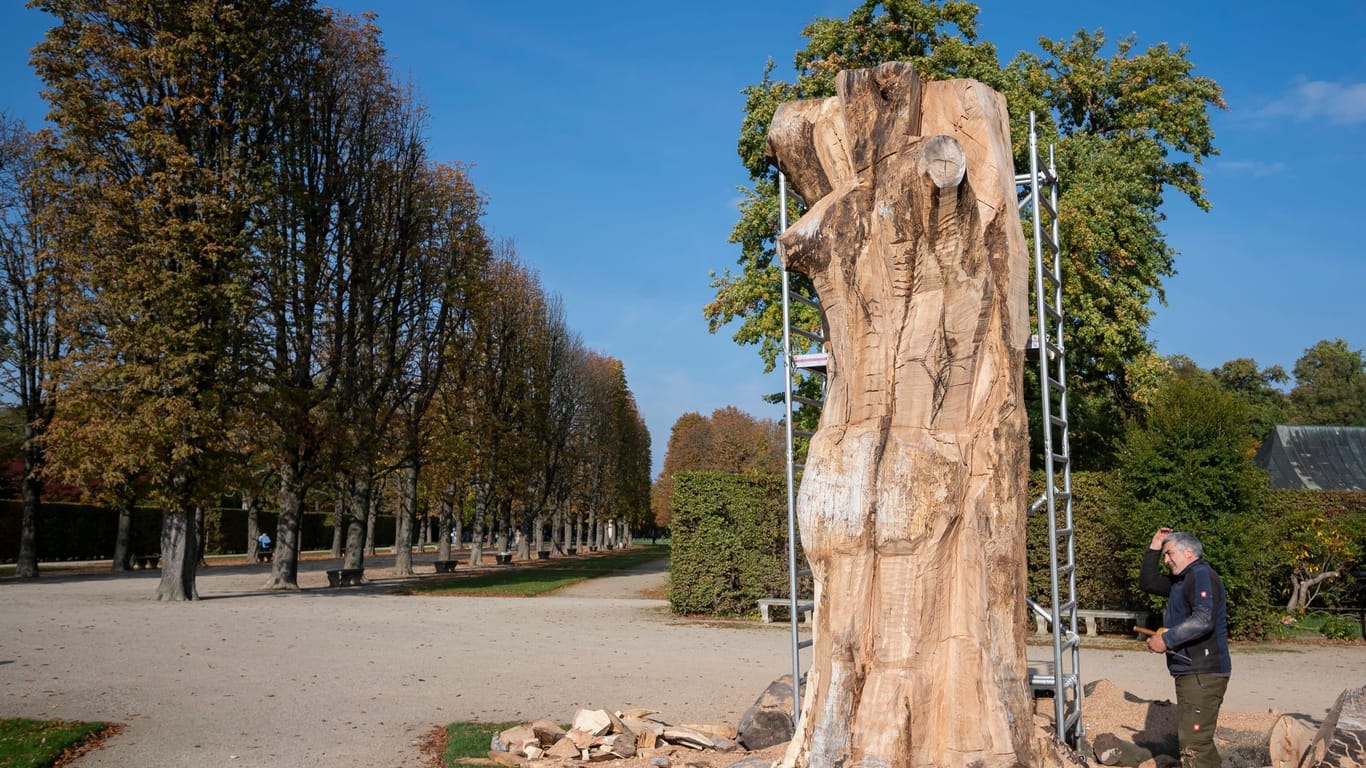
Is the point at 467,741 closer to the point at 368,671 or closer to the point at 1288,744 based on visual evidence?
the point at 368,671

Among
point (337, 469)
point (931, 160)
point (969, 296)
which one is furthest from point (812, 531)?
point (337, 469)

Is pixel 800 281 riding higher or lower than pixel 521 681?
higher

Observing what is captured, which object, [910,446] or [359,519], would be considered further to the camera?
[359,519]

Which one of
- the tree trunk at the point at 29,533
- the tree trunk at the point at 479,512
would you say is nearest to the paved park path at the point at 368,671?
the tree trunk at the point at 29,533

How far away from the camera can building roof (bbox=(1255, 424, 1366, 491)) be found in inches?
1120

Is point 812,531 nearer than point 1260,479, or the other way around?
point 812,531

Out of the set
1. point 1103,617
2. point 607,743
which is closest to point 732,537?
point 1103,617

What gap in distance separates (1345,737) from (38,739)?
9.16m

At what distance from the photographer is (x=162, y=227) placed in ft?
71.9

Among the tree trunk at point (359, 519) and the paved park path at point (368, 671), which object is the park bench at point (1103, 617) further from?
the tree trunk at point (359, 519)

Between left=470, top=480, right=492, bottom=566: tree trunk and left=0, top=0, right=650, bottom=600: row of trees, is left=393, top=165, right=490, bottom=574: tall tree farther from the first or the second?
left=470, top=480, right=492, bottom=566: tree trunk

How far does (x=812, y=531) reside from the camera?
5.61m

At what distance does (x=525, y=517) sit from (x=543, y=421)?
4808mm

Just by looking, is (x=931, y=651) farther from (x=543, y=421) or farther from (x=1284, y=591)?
(x=543, y=421)
